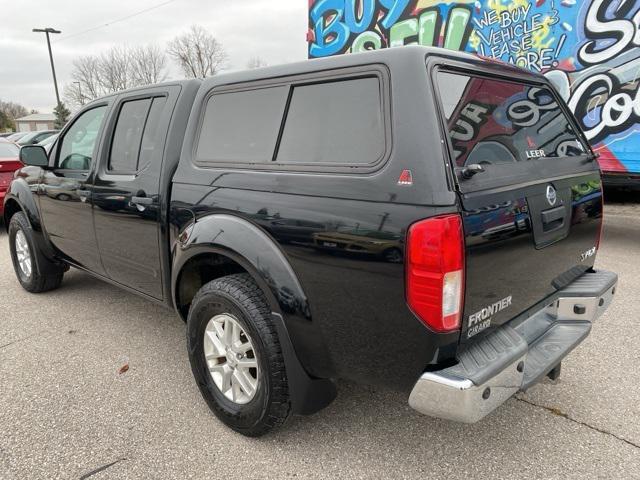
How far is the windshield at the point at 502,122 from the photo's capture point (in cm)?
206

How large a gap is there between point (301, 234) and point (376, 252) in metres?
0.39

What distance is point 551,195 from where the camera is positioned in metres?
2.31

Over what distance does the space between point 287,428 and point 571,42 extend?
18.1 ft

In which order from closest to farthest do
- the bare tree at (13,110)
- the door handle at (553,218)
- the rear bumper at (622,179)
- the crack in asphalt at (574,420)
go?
1. the door handle at (553,218)
2. the crack in asphalt at (574,420)
3. the rear bumper at (622,179)
4. the bare tree at (13,110)

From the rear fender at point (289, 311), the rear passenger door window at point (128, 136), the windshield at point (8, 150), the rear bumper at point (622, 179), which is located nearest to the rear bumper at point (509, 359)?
the rear fender at point (289, 311)

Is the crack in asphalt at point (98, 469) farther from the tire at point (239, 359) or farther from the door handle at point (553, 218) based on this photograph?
the door handle at point (553, 218)

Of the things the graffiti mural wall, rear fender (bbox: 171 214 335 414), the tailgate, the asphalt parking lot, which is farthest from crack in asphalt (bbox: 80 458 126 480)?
the graffiti mural wall

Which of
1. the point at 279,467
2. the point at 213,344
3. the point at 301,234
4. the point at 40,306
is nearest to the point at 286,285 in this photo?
the point at 301,234

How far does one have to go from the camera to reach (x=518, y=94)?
8.62 feet

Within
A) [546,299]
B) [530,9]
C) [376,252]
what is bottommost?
[546,299]

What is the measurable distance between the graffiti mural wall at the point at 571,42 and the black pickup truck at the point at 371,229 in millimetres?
3120

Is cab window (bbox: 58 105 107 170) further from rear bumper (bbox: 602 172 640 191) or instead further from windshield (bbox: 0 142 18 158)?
rear bumper (bbox: 602 172 640 191)

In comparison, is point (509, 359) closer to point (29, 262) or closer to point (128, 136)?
point (128, 136)

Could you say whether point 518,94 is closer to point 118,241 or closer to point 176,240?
point 176,240
